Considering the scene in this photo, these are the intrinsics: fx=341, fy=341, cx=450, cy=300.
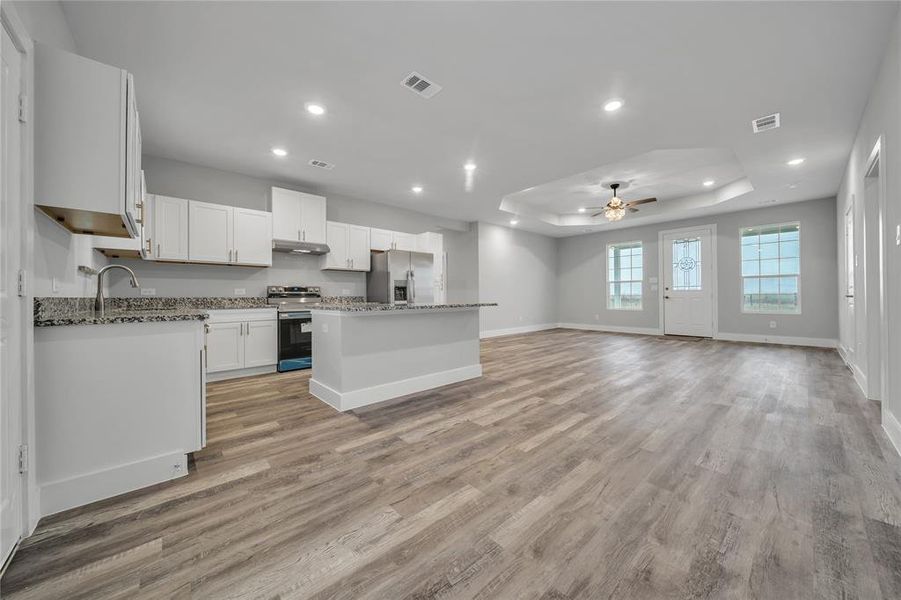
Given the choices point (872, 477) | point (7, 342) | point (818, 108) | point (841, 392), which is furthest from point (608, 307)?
point (7, 342)

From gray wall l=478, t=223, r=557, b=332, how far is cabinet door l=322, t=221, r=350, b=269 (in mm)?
3351

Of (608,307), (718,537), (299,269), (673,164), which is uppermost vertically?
(673,164)

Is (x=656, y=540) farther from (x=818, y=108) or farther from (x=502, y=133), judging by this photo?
(x=818, y=108)

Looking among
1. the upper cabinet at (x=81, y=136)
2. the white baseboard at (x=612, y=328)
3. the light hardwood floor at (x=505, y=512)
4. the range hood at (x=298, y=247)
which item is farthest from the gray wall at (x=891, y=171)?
the range hood at (x=298, y=247)

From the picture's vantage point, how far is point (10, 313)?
1365 millimetres

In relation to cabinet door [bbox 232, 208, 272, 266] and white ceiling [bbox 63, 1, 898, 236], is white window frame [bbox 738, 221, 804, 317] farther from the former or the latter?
cabinet door [bbox 232, 208, 272, 266]

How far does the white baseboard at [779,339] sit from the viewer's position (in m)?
6.07

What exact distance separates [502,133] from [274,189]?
316 centimetres

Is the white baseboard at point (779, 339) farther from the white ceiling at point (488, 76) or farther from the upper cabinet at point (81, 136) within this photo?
the upper cabinet at point (81, 136)

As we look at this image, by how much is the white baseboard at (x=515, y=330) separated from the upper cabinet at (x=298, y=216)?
430 centimetres

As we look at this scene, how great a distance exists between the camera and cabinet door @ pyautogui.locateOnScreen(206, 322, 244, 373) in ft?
13.3

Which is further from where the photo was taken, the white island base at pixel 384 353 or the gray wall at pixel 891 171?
the white island base at pixel 384 353

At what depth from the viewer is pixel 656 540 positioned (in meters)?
1.42

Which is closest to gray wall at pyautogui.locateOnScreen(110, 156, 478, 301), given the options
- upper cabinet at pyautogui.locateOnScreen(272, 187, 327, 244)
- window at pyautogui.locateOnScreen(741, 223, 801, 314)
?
upper cabinet at pyautogui.locateOnScreen(272, 187, 327, 244)
